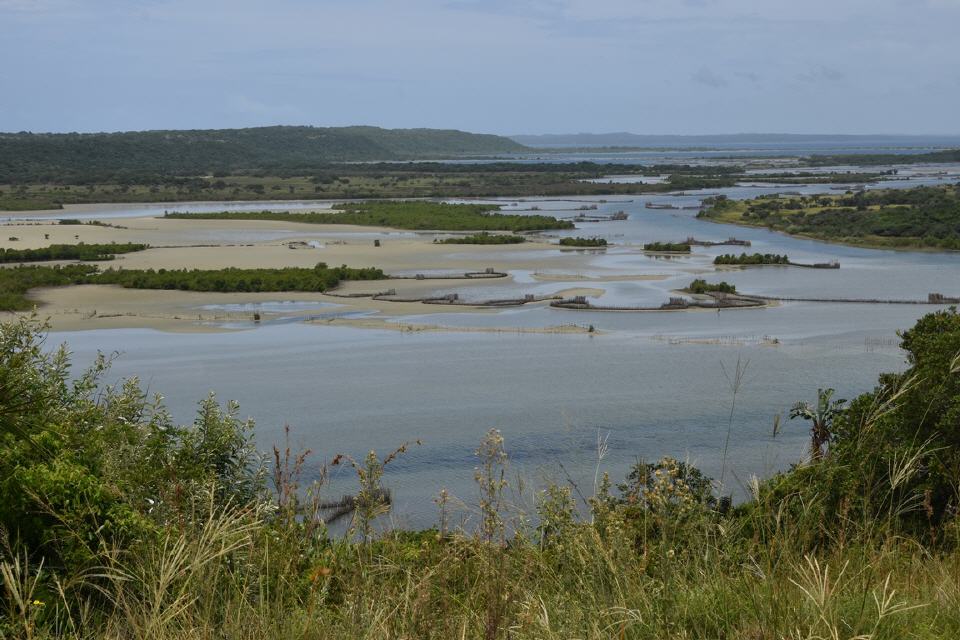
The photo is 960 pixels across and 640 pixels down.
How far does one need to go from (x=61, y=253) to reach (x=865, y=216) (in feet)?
133

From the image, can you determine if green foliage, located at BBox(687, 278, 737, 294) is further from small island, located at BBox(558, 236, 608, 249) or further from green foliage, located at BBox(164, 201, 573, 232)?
green foliage, located at BBox(164, 201, 573, 232)

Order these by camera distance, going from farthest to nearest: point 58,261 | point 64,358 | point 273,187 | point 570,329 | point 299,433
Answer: point 273,187 → point 58,261 → point 570,329 → point 299,433 → point 64,358

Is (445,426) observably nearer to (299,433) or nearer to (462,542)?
(299,433)

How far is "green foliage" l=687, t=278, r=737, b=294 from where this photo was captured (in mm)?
34750

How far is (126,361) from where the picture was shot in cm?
2534

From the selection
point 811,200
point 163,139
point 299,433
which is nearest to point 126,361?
point 299,433


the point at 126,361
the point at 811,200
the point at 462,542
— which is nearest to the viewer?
the point at 462,542

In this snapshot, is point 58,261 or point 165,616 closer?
point 165,616

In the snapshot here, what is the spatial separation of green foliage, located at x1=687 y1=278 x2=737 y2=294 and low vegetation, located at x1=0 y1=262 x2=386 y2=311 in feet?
39.5

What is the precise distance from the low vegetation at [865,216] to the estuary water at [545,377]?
1262 cm

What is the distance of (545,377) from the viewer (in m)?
23.3

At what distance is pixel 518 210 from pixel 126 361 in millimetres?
50084

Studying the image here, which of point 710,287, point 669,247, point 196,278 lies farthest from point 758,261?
point 196,278

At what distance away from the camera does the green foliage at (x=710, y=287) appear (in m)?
34.8
